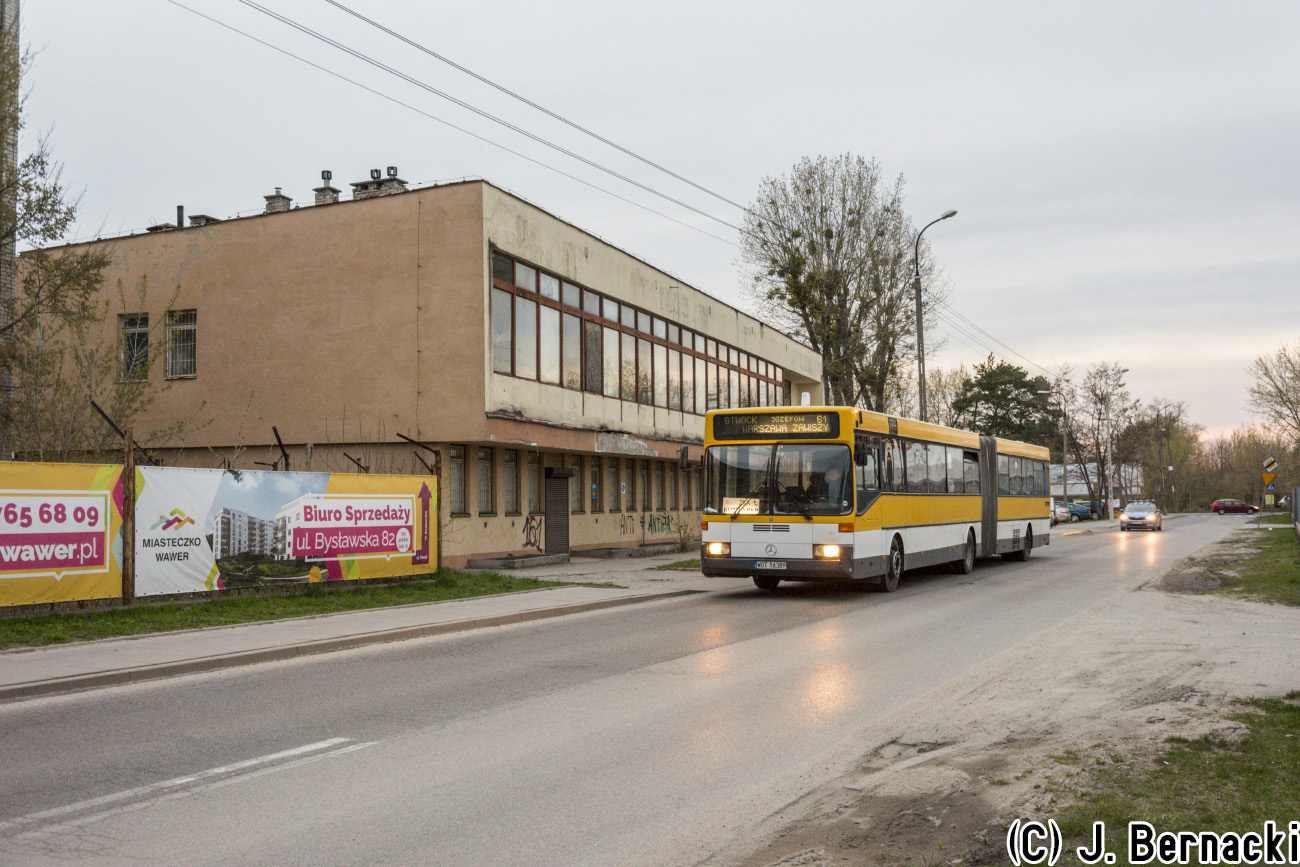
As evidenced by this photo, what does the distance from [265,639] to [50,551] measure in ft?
10.4

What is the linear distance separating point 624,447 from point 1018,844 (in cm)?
2581

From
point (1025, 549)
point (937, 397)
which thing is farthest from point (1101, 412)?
point (1025, 549)

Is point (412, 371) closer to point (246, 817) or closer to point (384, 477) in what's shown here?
point (384, 477)

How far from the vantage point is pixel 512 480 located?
2692 centimetres

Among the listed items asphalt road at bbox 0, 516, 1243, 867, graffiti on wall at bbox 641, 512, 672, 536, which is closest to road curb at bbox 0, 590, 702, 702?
asphalt road at bbox 0, 516, 1243, 867

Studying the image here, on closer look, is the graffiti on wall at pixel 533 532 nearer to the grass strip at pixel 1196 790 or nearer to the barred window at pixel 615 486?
the barred window at pixel 615 486

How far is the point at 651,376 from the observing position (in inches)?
1345

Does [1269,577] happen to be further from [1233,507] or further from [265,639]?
[1233,507]

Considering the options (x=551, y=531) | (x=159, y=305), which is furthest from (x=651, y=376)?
(x=159, y=305)

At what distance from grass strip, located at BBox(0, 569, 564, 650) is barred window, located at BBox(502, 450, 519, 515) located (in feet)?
17.9

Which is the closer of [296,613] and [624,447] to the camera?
[296,613]

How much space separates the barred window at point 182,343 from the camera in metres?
27.0

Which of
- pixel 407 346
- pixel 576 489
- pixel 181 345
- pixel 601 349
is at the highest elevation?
pixel 601 349

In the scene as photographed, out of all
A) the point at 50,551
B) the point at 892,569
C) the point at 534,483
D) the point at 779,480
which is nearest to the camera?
the point at 50,551
